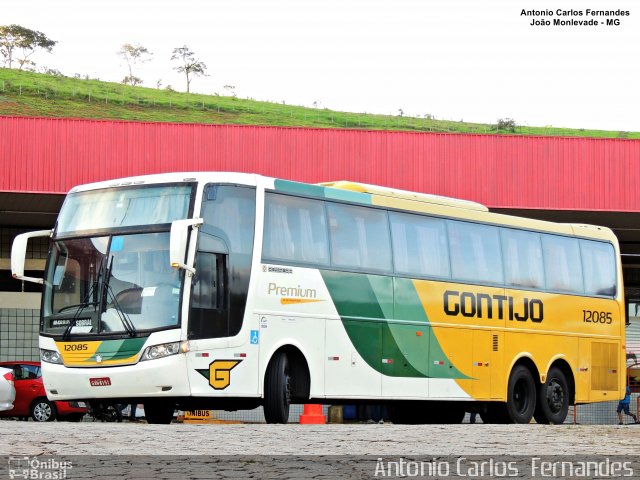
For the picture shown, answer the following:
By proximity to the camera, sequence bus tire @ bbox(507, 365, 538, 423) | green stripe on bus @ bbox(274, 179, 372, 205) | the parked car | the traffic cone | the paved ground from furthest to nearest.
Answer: the parked car
the traffic cone
bus tire @ bbox(507, 365, 538, 423)
green stripe on bus @ bbox(274, 179, 372, 205)
the paved ground

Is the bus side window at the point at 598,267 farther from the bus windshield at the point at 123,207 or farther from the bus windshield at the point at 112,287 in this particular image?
the bus windshield at the point at 112,287

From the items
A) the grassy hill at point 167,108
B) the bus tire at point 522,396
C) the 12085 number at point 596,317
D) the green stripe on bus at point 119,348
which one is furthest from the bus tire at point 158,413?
the grassy hill at point 167,108

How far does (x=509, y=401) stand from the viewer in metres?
20.7

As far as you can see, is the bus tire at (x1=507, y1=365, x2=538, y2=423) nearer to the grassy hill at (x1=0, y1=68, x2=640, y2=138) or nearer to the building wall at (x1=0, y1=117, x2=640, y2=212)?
the building wall at (x1=0, y1=117, x2=640, y2=212)

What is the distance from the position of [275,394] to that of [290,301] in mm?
1252

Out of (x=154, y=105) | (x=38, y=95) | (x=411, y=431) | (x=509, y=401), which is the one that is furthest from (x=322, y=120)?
(x=411, y=431)

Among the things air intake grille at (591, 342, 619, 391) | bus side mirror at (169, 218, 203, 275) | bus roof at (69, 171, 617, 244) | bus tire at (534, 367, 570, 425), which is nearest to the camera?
bus side mirror at (169, 218, 203, 275)

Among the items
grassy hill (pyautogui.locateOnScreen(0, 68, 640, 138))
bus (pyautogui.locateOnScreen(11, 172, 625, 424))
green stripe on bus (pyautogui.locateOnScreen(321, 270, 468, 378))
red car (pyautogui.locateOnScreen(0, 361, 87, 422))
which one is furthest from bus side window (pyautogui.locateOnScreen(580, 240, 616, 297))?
grassy hill (pyautogui.locateOnScreen(0, 68, 640, 138))

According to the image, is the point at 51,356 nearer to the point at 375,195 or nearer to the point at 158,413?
the point at 158,413

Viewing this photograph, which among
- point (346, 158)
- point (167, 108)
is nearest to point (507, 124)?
point (167, 108)

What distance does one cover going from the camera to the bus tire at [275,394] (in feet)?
52.9

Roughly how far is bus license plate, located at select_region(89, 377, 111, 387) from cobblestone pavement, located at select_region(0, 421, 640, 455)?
9.01 ft

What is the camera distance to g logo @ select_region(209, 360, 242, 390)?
15.6 metres

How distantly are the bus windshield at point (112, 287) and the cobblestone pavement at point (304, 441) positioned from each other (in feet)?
9.17
